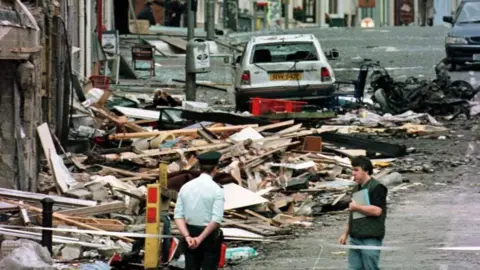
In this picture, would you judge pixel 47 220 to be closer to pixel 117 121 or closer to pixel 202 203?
pixel 202 203

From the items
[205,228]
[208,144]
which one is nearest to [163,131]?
[208,144]

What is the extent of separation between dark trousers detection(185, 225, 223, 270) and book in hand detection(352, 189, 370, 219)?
107 cm

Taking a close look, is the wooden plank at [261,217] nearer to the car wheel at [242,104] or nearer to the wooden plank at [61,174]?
the wooden plank at [61,174]

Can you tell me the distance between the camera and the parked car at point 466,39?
3178 cm

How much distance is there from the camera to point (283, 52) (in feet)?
81.0

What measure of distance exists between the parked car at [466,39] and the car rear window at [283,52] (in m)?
8.53

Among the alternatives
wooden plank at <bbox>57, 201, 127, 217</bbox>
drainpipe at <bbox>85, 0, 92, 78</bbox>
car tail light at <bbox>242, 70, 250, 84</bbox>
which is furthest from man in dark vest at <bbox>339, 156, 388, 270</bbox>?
drainpipe at <bbox>85, 0, 92, 78</bbox>

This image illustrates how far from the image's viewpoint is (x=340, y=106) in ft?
81.5

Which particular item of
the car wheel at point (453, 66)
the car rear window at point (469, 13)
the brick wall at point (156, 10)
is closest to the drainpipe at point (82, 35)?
the car wheel at point (453, 66)

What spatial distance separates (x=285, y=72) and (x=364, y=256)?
14774mm

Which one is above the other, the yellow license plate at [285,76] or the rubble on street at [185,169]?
the yellow license plate at [285,76]

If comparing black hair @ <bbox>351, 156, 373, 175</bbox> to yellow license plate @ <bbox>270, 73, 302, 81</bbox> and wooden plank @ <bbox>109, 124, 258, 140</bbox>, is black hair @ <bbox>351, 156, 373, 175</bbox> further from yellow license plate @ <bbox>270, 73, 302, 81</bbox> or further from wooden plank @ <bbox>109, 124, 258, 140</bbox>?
yellow license plate @ <bbox>270, 73, 302, 81</bbox>

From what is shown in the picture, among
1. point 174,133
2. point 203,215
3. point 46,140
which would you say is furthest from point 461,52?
point 203,215

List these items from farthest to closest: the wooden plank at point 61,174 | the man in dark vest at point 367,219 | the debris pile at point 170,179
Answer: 1. the wooden plank at point 61,174
2. the debris pile at point 170,179
3. the man in dark vest at point 367,219
